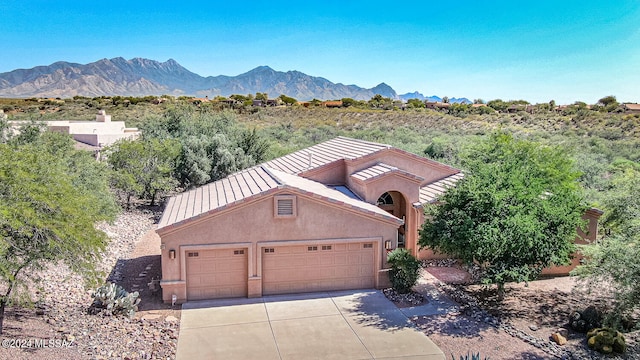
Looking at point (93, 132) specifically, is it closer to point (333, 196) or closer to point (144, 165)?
point (144, 165)

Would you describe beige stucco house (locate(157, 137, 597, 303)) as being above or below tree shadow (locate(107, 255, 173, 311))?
above

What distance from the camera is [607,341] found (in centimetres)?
1223

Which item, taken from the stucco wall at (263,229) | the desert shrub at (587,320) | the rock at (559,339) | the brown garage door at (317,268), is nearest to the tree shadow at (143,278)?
the stucco wall at (263,229)

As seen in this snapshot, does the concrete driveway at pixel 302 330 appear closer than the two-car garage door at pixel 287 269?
Yes

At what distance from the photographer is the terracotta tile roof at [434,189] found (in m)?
19.4

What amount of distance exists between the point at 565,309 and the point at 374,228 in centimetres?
629

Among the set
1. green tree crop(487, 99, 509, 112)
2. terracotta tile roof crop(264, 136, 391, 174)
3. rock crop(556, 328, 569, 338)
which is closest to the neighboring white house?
terracotta tile roof crop(264, 136, 391, 174)

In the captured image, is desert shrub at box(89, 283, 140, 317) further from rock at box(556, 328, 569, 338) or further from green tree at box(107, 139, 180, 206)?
green tree at box(107, 139, 180, 206)

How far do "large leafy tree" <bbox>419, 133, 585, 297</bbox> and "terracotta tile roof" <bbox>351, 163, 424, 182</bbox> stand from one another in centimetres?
300

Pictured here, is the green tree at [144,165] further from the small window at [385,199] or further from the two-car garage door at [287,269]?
the small window at [385,199]

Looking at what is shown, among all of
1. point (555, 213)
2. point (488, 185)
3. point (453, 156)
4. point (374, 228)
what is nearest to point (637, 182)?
point (555, 213)

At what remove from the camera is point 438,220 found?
15.6 m

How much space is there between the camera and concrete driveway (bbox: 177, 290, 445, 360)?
481 inches

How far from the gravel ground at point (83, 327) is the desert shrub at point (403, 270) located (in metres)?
6.85
